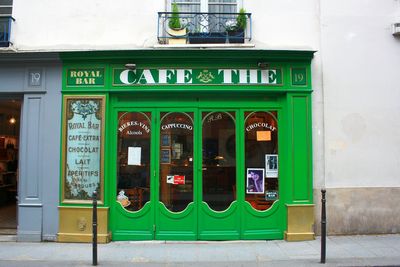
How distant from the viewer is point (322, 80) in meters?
8.34

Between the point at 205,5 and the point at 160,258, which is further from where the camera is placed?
the point at 205,5

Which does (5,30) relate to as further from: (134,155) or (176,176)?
(176,176)

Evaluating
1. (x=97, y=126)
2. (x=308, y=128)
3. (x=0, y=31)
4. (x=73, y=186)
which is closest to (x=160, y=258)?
(x=73, y=186)

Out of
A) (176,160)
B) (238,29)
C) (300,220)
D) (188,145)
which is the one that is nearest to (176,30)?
(238,29)

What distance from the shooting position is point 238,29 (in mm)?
8266

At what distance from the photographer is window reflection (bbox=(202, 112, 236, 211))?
813 centimetres

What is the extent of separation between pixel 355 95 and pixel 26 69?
706 centimetres

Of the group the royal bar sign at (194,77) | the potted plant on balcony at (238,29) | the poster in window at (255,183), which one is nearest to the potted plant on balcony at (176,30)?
the royal bar sign at (194,77)

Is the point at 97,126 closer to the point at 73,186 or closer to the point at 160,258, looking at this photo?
the point at 73,186

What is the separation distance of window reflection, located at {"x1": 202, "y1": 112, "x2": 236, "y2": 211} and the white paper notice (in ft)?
4.51

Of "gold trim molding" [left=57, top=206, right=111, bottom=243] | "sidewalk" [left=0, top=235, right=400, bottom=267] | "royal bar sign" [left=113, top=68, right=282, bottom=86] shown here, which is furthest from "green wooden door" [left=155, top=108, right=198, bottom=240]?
"gold trim molding" [left=57, top=206, right=111, bottom=243]

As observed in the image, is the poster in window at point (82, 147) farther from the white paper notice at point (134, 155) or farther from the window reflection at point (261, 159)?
the window reflection at point (261, 159)

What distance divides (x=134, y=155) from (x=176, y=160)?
2.93 ft

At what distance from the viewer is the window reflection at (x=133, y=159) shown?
26.7 feet
